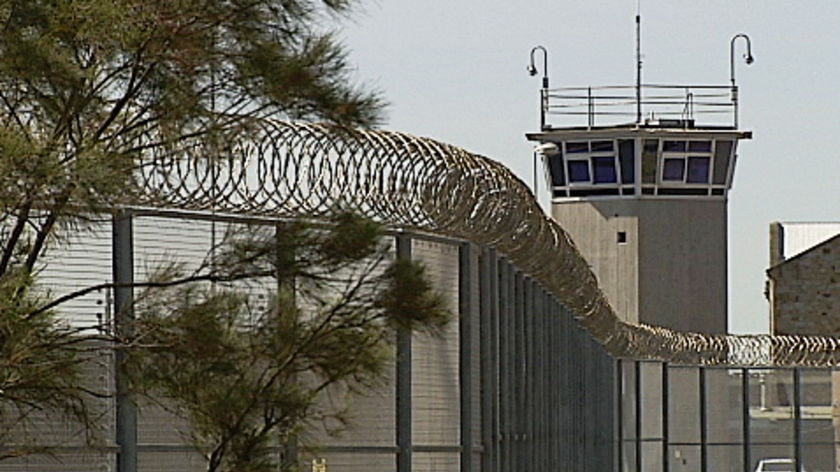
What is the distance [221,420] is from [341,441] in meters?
2.32

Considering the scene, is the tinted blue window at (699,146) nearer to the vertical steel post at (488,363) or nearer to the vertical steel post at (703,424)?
the vertical steel post at (703,424)

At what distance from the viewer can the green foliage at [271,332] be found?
27.3 feet

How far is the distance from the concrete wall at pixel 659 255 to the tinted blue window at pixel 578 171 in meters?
0.66

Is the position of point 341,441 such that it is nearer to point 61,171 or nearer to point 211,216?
point 211,216

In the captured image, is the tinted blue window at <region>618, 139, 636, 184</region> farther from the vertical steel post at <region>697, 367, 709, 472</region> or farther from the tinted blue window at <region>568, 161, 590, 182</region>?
the vertical steel post at <region>697, 367, 709, 472</region>

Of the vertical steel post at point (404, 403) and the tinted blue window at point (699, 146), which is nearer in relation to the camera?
the vertical steel post at point (404, 403)

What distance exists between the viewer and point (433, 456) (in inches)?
448

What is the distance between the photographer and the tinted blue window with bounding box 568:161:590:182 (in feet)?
159

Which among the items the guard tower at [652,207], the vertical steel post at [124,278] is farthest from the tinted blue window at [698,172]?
the vertical steel post at [124,278]

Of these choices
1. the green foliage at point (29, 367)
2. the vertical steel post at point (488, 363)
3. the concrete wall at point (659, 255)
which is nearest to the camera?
the green foliage at point (29, 367)

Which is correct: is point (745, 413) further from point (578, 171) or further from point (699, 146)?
point (578, 171)

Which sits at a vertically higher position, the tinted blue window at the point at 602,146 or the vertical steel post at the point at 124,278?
the tinted blue window at the point at 602,146

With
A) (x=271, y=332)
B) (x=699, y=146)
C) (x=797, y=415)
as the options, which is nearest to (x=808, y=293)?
(x=699, y=146)

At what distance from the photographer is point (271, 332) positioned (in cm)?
859
